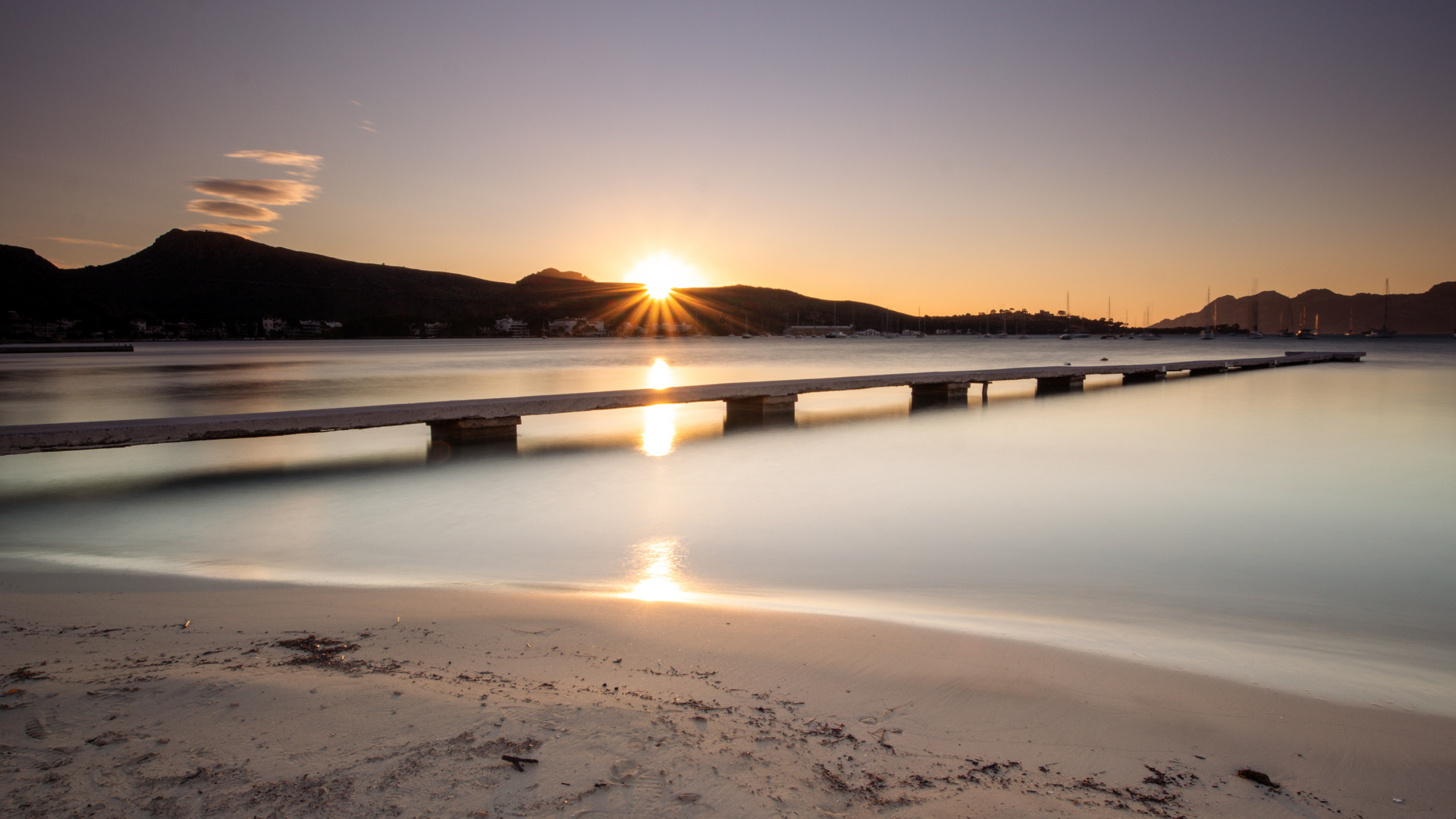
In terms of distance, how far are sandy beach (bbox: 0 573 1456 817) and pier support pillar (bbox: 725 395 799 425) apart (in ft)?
36.6

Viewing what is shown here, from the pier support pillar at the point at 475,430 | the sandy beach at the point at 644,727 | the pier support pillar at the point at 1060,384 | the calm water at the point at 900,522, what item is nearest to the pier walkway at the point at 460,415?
the pier support pillar at the point at 475,430

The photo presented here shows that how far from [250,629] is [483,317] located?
10812cm

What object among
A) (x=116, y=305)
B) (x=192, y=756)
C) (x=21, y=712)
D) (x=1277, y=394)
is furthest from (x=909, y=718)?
(x=116, y=305)

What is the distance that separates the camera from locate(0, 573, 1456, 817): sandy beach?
6.50 feet

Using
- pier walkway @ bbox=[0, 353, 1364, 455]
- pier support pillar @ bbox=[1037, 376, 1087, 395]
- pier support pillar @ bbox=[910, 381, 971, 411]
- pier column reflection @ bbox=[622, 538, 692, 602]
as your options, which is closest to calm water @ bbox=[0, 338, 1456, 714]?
pier column reflection @ bbox=[622, 538, 692, 602]

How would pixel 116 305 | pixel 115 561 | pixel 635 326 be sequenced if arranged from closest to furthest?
pixel 115 561
pixel 116 305
pixel 635 326

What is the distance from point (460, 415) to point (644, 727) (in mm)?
9422

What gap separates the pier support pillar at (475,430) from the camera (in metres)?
11.2

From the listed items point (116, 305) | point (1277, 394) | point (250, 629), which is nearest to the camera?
point (250, 629)

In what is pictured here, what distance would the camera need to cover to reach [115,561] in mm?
5414

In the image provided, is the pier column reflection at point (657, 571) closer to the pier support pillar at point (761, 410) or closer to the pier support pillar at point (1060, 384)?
the pier support pillar at point (761, 410)

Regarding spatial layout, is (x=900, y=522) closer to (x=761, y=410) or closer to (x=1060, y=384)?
(x=761, y=410)

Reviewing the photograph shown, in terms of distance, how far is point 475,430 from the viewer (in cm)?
1126

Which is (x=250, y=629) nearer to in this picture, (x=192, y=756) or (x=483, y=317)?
(x=192, y=756)
